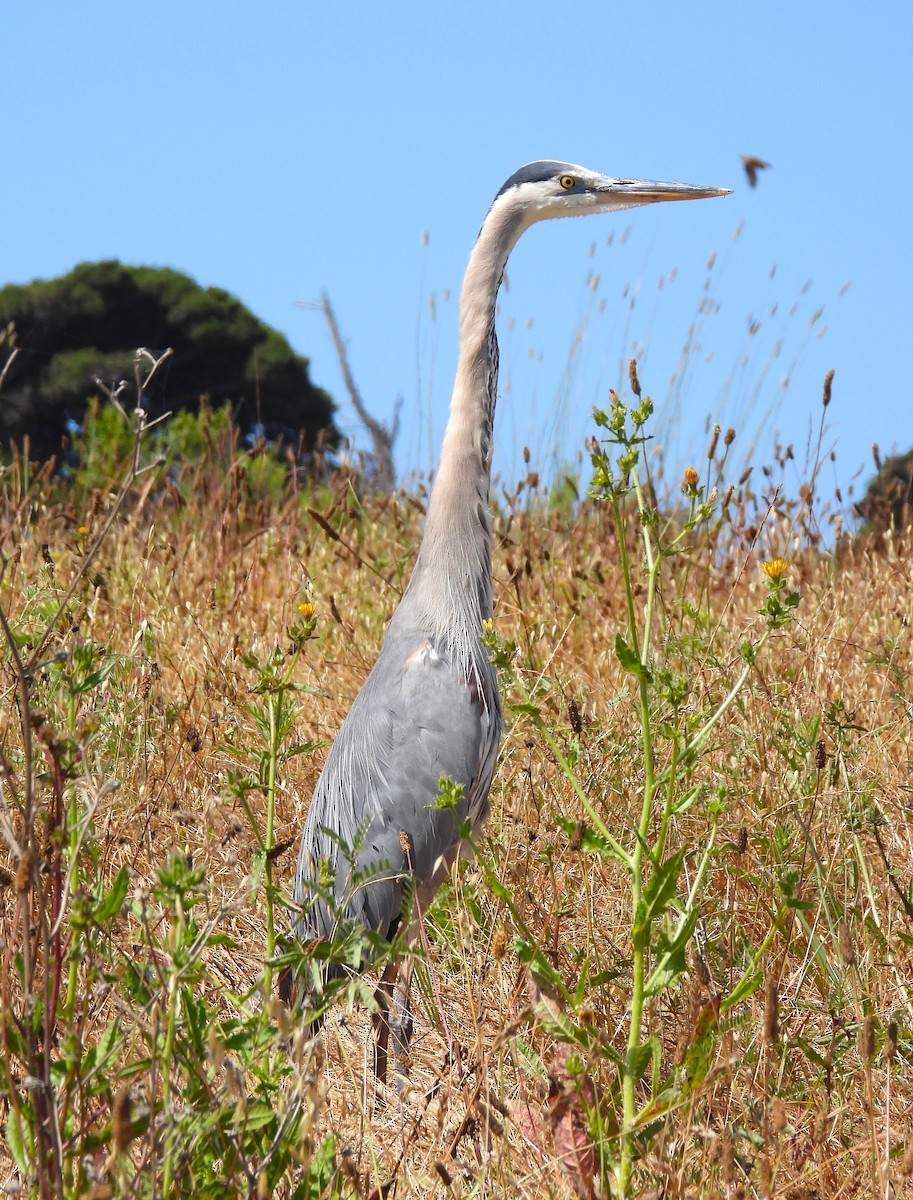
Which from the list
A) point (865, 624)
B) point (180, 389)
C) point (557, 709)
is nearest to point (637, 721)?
point (557, 709)

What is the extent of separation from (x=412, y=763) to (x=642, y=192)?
191 cm

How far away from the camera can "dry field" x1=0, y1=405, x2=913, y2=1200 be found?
171 cm

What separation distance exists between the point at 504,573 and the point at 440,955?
2.40 m

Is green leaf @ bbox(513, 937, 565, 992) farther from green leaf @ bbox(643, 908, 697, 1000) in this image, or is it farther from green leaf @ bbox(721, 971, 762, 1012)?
green leaf @ bbox(721, 971, 762, 1012)

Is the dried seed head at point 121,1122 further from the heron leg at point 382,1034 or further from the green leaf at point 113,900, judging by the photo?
the heron leg at point 382,1034

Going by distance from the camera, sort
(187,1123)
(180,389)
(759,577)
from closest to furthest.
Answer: (187,1123), (759,577), (180,389)

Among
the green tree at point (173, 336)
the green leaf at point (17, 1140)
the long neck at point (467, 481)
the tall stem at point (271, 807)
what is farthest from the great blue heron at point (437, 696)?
the green tree at point (173, 336)

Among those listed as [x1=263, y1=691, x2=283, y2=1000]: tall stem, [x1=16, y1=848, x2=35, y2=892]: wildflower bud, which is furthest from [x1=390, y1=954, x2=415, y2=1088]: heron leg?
[x1=16, y1=848, x2=35, y2=892]: wildflower bud

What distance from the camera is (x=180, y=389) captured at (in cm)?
2173

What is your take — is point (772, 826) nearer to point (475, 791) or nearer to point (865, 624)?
point (475, 791)

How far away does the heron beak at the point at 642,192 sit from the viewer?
12.3 feet

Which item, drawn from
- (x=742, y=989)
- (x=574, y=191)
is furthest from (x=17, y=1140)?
(x=574, y=191)

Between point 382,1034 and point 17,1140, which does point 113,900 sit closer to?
point 17,1140

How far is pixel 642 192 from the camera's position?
151 inches
